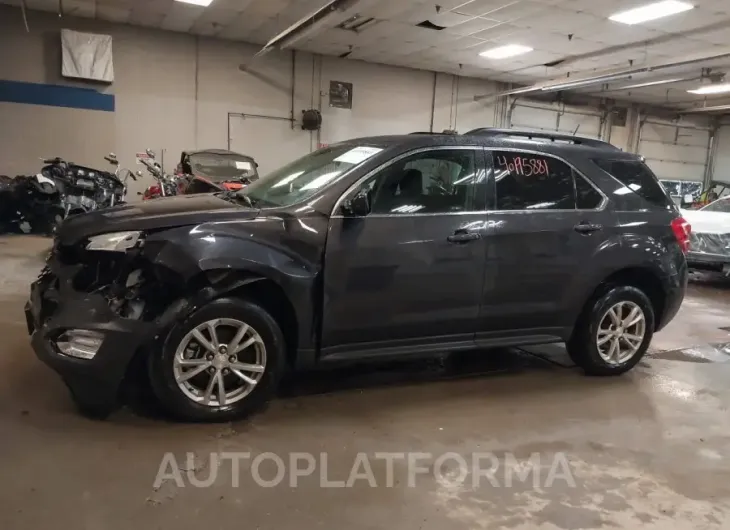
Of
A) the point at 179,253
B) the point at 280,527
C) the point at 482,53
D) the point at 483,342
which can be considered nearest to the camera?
the point at 280,527

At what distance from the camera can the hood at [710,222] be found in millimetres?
8297

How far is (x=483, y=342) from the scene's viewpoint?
12.2ft

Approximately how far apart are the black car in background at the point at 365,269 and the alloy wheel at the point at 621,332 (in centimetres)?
1

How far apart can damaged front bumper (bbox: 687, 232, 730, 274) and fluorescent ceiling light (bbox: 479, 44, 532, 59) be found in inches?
198

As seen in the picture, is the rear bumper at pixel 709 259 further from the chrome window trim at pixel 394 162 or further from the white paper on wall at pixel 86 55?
the white paper on wall at pixel 86 55

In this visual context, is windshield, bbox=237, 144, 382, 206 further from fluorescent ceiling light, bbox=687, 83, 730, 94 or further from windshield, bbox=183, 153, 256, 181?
fluorescent ceiling light, bbox=687, 83, 730, 94

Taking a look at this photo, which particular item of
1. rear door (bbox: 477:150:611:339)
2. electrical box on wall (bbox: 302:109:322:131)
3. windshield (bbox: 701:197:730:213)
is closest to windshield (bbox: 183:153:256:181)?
electrical box on wall (bbox: 302:109:322:131)

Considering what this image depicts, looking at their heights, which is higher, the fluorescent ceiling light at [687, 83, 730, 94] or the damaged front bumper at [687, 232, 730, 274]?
the fluorescent ceiling light at [687, 83, 730, 94]

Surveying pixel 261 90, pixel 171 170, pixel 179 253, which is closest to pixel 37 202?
pixel 171 170

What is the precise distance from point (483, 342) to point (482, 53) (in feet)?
32.2

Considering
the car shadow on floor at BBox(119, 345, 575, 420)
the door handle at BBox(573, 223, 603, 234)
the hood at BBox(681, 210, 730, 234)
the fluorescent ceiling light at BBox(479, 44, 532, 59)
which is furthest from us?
the fluorescent ceiling light at BBox(479, 44, 532, 59)

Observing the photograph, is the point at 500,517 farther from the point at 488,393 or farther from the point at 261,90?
the point at 261,90

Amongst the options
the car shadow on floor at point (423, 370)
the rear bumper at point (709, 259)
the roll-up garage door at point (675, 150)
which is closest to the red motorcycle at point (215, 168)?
the car shadow on floor at point (423, 370)

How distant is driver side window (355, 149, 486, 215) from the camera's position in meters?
3.36
